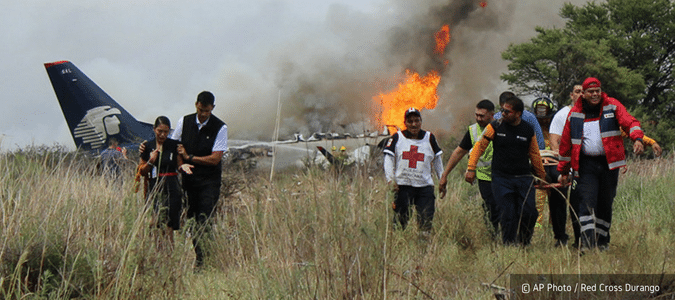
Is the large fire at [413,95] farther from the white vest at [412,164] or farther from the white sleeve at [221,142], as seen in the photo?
the white sleeve at [221,142]

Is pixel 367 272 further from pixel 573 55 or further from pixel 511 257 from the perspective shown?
pixel 573 55

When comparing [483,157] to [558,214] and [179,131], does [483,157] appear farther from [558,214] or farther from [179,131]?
[179,131]

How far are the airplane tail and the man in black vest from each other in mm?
13554

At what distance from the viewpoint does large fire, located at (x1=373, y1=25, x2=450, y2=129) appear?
18734 millimetres

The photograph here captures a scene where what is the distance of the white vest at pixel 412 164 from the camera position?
6.54m

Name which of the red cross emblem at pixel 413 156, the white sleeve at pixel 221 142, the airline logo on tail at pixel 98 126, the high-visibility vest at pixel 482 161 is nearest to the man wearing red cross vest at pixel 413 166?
the red cross emblem at pixel 413 156

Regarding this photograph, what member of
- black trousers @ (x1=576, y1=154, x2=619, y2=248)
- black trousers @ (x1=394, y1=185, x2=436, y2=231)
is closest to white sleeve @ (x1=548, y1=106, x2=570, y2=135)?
black trousers @ (x1=576, y1=154, x2=619, y2=248)

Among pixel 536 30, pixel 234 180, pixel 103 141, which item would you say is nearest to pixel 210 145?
pixel 234 180

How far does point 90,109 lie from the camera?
64.4 ft

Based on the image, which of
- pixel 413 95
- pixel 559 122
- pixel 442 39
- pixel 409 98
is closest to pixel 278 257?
pixel 559 122

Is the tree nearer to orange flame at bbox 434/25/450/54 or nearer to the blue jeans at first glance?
orange flame at bbox 434/25/450/54

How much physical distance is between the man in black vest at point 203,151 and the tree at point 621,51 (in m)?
29.6

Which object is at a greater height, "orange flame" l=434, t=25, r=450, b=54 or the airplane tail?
"orange flame" l=434, t=25, r=450, b=54

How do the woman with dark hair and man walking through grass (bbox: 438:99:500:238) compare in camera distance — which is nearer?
the woman with dark hair
